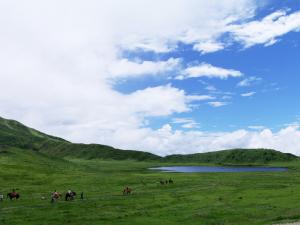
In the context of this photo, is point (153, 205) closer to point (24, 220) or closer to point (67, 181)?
point (24, 220)

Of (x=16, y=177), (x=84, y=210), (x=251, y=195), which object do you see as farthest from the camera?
(x=16, y=177)

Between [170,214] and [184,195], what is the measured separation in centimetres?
2463

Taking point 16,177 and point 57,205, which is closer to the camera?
point 57,205

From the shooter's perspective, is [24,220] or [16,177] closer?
[24,220]

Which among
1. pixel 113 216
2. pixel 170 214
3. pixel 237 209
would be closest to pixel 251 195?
pixel 237 209

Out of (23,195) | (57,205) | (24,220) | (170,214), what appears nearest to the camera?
(24,220)

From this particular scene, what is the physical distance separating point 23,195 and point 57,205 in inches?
772

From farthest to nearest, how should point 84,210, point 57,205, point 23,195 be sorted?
1. point 23,195
2. point 57,205
3. point 84,210

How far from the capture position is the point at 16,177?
132375 millimetres

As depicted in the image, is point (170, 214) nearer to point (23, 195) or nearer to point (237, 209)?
point (237, 209)

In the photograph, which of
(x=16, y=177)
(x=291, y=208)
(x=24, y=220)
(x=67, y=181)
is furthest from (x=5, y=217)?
(x=16, y=177)

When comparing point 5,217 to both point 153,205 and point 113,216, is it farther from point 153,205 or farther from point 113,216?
point 153,205

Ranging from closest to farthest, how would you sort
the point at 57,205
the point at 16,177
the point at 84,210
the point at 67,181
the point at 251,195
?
1. the point at 84,210
2. the point at 57,205
3. the point at 251,195
4. the point at 67,181
5. the point at 16,177

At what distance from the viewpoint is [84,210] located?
65000mm
